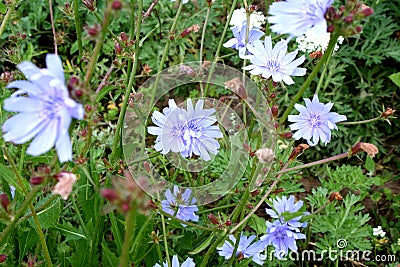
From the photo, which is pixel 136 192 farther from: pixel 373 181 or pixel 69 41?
pixel 69 41

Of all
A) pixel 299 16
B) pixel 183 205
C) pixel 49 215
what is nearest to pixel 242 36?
pixel 183 205

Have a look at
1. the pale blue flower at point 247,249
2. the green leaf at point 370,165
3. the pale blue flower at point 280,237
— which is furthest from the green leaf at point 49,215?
the green leaf at point 370,165

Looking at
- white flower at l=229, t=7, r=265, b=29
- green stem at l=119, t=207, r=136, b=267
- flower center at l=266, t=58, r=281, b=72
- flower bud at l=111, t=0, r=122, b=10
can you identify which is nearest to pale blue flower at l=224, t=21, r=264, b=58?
white flower at l=229, t=7, r=265, b=29

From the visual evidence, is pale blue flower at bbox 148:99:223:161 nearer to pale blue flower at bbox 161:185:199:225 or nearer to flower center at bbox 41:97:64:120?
pale blue flower at bbox 161:185:199:225

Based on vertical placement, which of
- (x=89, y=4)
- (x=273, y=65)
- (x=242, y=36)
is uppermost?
(x=89, y=4)

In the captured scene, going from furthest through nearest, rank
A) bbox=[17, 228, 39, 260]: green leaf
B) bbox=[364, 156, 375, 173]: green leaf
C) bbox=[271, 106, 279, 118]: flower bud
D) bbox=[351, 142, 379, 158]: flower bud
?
bbox=[364, 156, 375, 173]: green leaf → bbox=[17, 228, 39, 260]: green leaf → bbox=[271, 106, 279, 118]: flower bud → bbox=[351, 142, 379, 158]: flower bud

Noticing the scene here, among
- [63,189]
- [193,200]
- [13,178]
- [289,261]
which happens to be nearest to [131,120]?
[193,200]

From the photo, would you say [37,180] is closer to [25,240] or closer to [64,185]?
[64,185]
